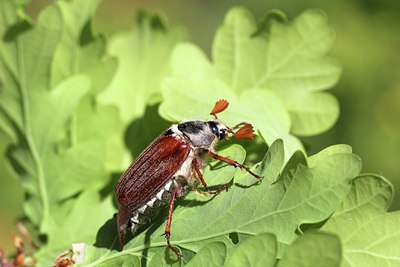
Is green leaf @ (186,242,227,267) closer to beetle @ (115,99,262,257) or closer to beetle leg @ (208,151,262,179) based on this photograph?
beetle leg @ (208,151,262,179)

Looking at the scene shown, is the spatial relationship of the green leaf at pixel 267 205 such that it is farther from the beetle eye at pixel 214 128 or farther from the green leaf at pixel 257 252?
the beetle eye at pixel 214 128

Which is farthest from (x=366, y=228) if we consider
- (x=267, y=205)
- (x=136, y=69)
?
(x=136, y=69)

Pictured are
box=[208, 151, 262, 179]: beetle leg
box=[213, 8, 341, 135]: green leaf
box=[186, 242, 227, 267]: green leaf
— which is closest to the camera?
box=[186, 242, 227, 267]: green leaf

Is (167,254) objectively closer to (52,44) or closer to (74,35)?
(52,44)

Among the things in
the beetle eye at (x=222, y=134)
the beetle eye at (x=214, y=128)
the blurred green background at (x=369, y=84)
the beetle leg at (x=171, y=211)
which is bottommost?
the blurred green background at (x=369, y=84)

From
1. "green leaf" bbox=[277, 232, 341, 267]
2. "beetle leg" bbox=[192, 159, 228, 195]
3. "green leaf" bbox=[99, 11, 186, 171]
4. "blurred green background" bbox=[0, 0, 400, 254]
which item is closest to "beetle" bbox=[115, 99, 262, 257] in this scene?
"beetle leg" bbox=[192, 159, 228, 195]

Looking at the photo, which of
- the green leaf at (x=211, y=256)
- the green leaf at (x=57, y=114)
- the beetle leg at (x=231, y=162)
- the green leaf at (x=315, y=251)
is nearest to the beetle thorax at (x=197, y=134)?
the beetle leg at (x=231, y=162)

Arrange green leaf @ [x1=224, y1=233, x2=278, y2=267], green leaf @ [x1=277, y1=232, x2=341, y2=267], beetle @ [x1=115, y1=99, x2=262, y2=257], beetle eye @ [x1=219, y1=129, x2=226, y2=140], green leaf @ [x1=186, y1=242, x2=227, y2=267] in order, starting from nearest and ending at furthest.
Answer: green leaf @ [x1=277, y1=232, x2=341, y2=267], green leaf @ [x1=224, y1=233, x2=278, y2=267], green leaf @ [x1=186, y1=242, x2=227, y2=267], beetle @ [x1=115, y1=99, x2=262, y2=257], beetle eye @ [x1=219, y1=129, x2=226, y2=140]
